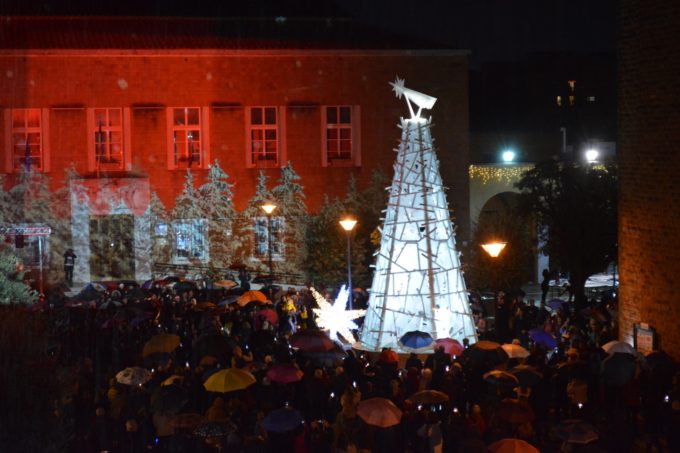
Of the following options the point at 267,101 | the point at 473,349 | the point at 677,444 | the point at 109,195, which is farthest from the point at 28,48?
the point at 677,444

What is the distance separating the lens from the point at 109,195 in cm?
3753

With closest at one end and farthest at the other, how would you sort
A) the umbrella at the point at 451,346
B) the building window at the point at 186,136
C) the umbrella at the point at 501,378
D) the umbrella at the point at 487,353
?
1. the umbrella at the point at 501,378
2. the umbrella at the point at 487,353
3. the umbrella at the point at 451,346
4. the building window at the point at 186,136

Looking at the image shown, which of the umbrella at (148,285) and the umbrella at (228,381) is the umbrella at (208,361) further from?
the umbrella at (148,285)

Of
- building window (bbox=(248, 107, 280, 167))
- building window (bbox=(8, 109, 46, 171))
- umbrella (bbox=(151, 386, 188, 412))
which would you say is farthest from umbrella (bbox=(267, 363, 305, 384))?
building window (bbox=(8, 109, 46, 171))

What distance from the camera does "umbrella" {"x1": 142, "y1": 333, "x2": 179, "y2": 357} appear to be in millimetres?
17766

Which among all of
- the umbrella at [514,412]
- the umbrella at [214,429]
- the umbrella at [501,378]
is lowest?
the umbrella at [214,429]

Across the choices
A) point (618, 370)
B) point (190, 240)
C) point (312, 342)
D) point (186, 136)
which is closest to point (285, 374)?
point (312, 342)

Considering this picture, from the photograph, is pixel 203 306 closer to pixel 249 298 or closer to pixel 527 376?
pixel 249 298

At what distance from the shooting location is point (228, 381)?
15.2 metres

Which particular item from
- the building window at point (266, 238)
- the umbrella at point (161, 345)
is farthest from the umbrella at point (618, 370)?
the building window at point (266, 238)

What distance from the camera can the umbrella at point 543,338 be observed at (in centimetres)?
1866

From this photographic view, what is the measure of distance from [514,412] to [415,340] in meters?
4.74

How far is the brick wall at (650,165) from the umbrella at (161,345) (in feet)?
26.3

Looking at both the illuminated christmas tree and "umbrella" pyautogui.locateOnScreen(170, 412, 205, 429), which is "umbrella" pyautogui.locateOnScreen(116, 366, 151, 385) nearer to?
"umbrella" pyautogui.locateOnScreen(170, 412, 205, 429)
